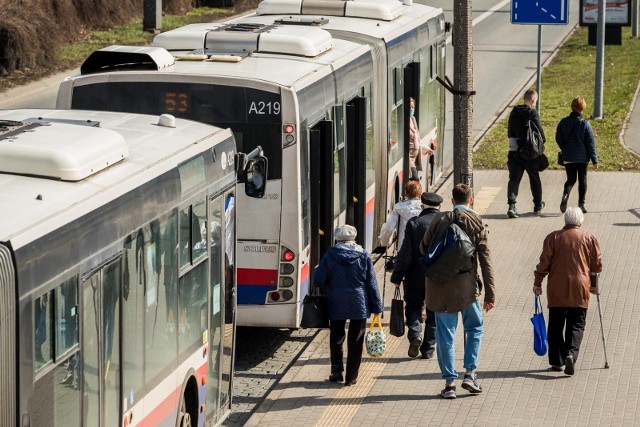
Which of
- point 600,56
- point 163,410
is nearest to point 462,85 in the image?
point 163,410

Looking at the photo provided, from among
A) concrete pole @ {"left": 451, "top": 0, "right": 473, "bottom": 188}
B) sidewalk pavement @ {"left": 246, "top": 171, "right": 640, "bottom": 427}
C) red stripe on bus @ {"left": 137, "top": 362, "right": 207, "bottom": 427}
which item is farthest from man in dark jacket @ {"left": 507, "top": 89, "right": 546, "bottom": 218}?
red stripe on bus @ {"left": 137, "top": 362, "right": 207, "bottom": 427}

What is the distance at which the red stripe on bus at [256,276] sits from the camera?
13398 mm

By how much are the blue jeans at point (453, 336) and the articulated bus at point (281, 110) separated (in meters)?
1.61

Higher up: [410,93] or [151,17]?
[410,93]

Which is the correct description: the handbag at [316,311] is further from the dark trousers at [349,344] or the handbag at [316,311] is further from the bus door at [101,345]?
the bus door at [101,345]

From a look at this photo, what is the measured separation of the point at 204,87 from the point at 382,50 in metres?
4.75

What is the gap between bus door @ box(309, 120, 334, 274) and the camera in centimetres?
1405

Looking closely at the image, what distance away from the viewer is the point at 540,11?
20562 mm

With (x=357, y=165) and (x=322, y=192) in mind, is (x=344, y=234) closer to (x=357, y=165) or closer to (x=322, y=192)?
(x=322, y=192)

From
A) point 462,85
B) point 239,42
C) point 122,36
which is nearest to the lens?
point 239,42

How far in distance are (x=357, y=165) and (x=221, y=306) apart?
518cm

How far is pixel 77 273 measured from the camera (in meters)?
7.73

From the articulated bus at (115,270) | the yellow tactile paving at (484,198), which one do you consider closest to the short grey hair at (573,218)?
the articulated bus at (115,270)

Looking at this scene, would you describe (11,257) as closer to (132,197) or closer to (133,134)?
(132,197)
